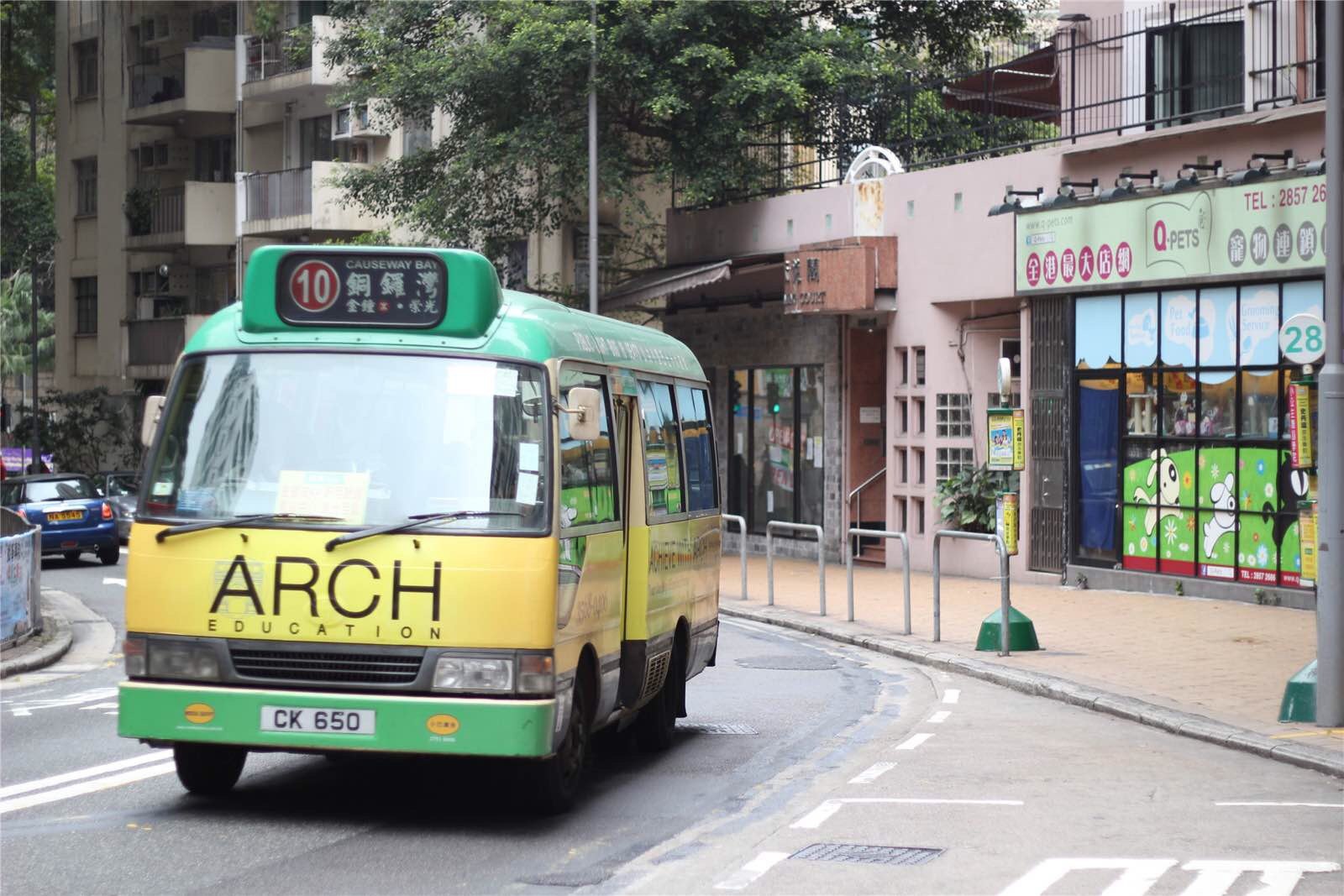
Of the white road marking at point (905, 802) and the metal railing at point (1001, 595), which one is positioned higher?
the metal railing at point (1001, 595)

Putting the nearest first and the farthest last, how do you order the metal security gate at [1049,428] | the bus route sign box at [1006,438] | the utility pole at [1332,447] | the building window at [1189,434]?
the utility pole at [1332,447] < the building window at [1189,434] < the bus route sign box at [1006,438] < the metal security gate at [1049,428]

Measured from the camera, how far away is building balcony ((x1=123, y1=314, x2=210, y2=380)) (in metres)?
47.5

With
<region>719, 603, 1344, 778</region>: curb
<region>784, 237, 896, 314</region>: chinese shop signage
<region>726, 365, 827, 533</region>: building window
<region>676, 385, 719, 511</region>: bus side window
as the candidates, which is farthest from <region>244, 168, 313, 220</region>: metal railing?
<region>676, 385, 719, 511</region>: bus side window

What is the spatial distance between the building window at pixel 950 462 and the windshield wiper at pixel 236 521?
1799 cm

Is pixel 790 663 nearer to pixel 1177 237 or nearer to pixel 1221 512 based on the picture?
pixel 1221 512

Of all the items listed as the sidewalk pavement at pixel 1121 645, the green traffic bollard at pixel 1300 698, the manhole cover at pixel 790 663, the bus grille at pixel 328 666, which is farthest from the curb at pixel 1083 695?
the bus grille at pixel 328 666

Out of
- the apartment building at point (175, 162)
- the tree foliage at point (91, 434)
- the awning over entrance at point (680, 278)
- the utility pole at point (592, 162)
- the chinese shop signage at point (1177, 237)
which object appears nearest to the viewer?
the chinese shop signage at point (1177, 237)

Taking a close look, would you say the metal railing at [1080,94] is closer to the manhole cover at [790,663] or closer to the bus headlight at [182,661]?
the manhole cover at [790,663]

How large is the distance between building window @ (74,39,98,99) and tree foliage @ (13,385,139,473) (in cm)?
810

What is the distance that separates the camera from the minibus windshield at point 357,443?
346 inches

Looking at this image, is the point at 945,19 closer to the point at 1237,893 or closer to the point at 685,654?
the point at 685,654

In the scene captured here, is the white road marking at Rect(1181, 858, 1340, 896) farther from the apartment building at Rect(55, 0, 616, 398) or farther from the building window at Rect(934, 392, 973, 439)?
the apartment building at Rect(55, 0, 616, 398)

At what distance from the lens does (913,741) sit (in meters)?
12.0

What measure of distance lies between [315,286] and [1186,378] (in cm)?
1453
